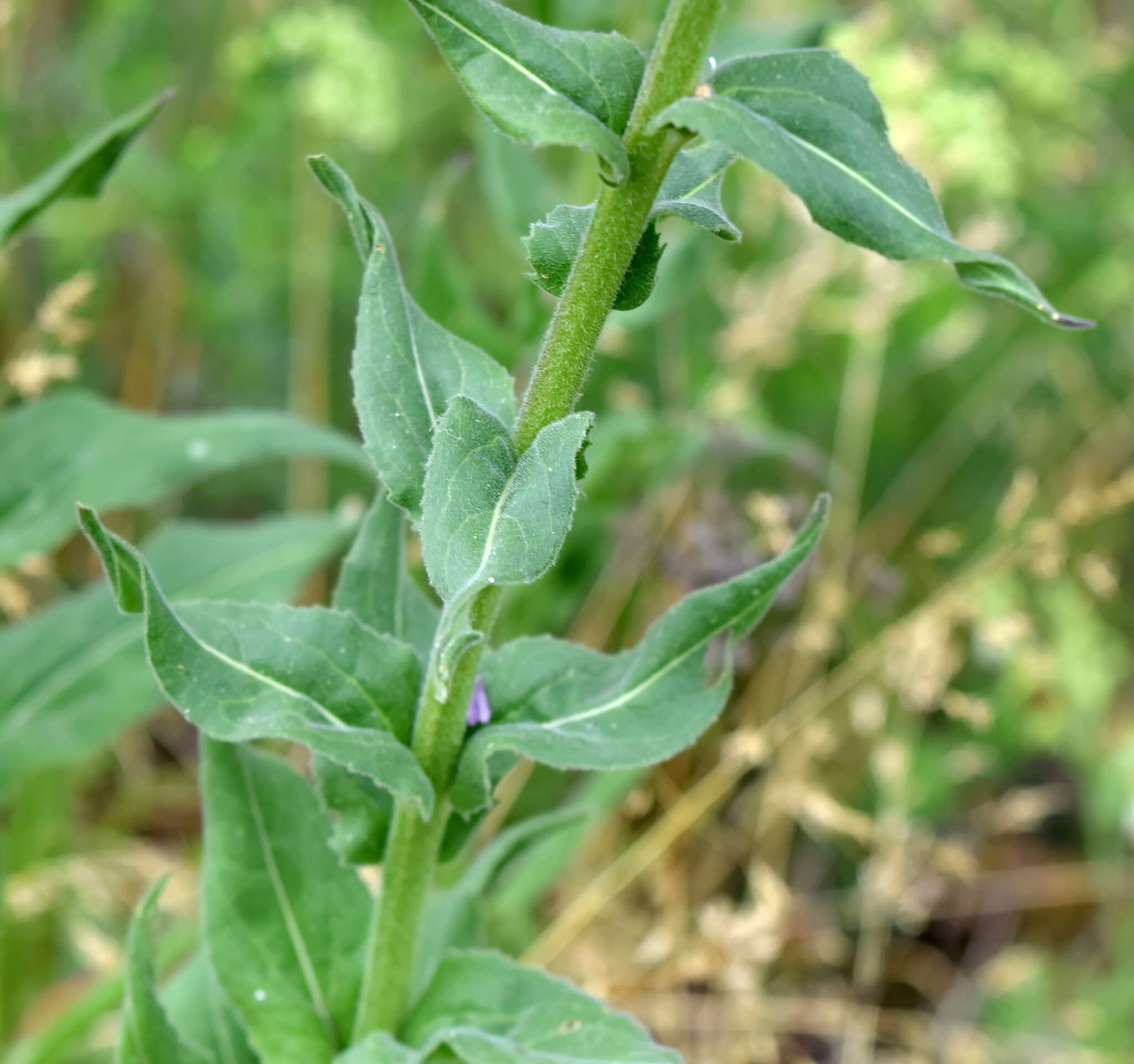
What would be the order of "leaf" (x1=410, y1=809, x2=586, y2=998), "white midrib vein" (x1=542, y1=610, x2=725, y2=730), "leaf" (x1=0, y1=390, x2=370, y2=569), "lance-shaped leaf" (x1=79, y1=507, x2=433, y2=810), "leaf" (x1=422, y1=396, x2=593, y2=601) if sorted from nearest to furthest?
"leaf" (x1=422, y1=396, x2=593, y2=601) < "lance-shaped leaf" (x1=79, y1=507, x2=433, y2=810) < "white midrib vein" (x1=542, y1=610, x2=725, y2=730) < "leaf" (x1=410, y1=809, x2=586, y2=998) < "leaf" (x1=0, y1=390, x2=370, y2=569)

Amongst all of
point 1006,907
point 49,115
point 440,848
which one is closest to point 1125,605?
point 1006,907

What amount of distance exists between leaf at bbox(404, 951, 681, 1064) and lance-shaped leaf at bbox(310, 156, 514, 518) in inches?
15.5

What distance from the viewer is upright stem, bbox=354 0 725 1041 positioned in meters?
0.72

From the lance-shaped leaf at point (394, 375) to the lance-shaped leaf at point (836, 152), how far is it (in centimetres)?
23

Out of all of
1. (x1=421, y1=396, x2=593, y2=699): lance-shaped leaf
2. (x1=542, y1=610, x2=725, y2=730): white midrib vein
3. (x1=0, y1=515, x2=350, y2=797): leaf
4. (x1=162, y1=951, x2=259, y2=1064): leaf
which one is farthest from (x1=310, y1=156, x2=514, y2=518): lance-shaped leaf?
(x1=0, y1=515, x2=350, y2=797): leaf

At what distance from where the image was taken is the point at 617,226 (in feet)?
2.45

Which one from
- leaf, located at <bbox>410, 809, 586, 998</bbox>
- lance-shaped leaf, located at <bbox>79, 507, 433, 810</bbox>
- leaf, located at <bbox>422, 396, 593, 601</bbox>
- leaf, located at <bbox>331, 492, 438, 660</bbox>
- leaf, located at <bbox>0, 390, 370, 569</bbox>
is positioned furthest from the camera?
leaf, located at <bbox>0, 390, 370, 569</bbox>

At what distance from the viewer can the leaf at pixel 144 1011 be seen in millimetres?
975

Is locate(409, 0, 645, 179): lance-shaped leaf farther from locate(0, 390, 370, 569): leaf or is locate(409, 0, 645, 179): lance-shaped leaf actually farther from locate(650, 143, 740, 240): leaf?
locate(0, 390, 370, 569): leaf

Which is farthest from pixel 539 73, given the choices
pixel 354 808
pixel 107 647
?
pixel 107 647

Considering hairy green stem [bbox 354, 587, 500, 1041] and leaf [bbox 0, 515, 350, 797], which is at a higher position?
hairy green stem [bbox 354, 587, 500, 1041]

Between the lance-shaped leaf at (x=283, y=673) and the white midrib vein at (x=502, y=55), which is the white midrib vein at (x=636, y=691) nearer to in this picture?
the lance-shaped leaf at (x=283, y=673)

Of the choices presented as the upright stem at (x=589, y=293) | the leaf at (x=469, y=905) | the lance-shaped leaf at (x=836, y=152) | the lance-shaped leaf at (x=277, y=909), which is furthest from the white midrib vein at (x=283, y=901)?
the lance-shaped leaf at (x=836, y=152)

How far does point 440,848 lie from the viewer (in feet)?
3.21
